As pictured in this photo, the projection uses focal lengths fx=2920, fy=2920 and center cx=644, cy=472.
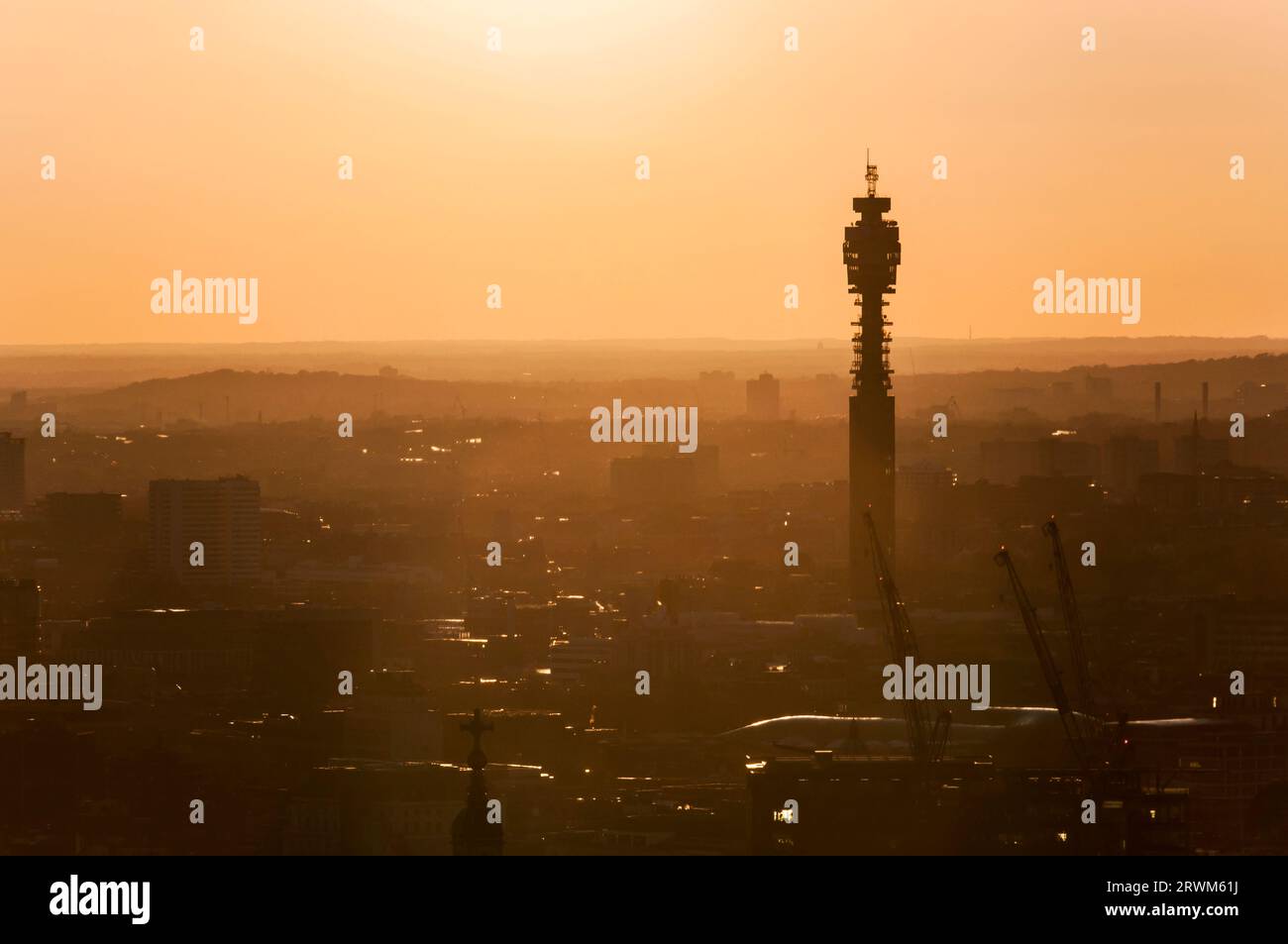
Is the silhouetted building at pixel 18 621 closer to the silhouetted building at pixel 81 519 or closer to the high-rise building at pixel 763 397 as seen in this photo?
the silhouetted building at pixel 81 519

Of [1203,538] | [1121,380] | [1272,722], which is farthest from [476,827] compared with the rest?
[1121,380]

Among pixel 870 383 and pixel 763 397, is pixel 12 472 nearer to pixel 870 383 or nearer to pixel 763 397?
pixel 763 397

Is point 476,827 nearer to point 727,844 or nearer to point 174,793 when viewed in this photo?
point 727,844

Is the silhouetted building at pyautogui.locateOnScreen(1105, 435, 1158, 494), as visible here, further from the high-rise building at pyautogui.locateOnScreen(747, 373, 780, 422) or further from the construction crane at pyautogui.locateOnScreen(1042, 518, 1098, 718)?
the construction crane at pyautogui.locateOnScreen(1042, 518, 1098, 718)

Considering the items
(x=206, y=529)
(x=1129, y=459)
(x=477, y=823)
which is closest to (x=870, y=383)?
(x=1129, y=459)

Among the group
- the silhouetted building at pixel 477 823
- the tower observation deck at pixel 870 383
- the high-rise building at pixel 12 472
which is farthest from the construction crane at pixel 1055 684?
the high-rise building at pixel 12 472

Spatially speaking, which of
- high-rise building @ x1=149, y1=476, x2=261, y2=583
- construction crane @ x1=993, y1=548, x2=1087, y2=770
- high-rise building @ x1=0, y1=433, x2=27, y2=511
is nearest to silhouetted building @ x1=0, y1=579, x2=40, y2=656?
high-rise building @ x1=149, y1=476, x2=261, y2=583
